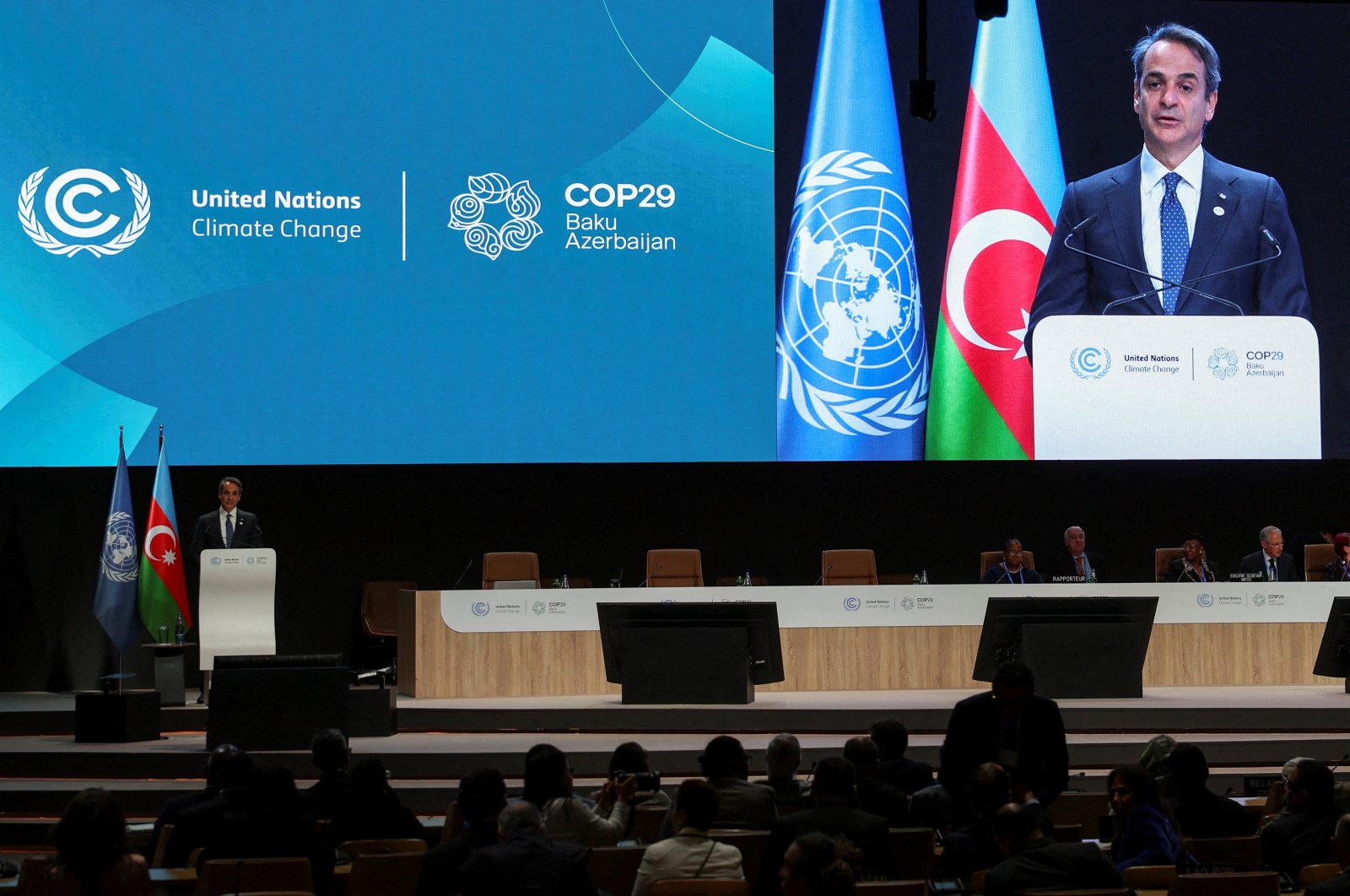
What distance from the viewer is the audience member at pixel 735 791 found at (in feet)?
16.1

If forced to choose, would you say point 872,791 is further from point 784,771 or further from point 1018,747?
point 1018,747

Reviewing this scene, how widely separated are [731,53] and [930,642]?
14.6 feet

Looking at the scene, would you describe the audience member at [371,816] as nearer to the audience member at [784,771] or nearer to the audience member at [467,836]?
the audience member at [467,836]

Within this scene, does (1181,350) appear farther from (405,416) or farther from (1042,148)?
(405,416)

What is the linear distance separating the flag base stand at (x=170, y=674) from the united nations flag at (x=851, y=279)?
14.1ft

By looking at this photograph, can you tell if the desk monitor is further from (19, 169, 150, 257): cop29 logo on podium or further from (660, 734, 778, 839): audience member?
(19, 169, 150, 257): cop29 logo on podium

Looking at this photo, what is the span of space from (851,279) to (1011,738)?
231 inches

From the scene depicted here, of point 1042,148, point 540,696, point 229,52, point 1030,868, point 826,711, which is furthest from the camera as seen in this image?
point 1042,148

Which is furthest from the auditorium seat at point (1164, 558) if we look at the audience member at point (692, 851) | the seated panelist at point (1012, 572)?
the audience member at point (692, 851)

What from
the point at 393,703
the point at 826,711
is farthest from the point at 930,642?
the point at 393,703

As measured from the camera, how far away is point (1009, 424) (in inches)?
431

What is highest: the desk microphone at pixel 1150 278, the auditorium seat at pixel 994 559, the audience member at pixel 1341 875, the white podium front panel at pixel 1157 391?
the desk microphone at pixel 1150 278

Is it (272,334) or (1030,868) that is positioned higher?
(272,334)

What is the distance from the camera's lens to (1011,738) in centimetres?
547
